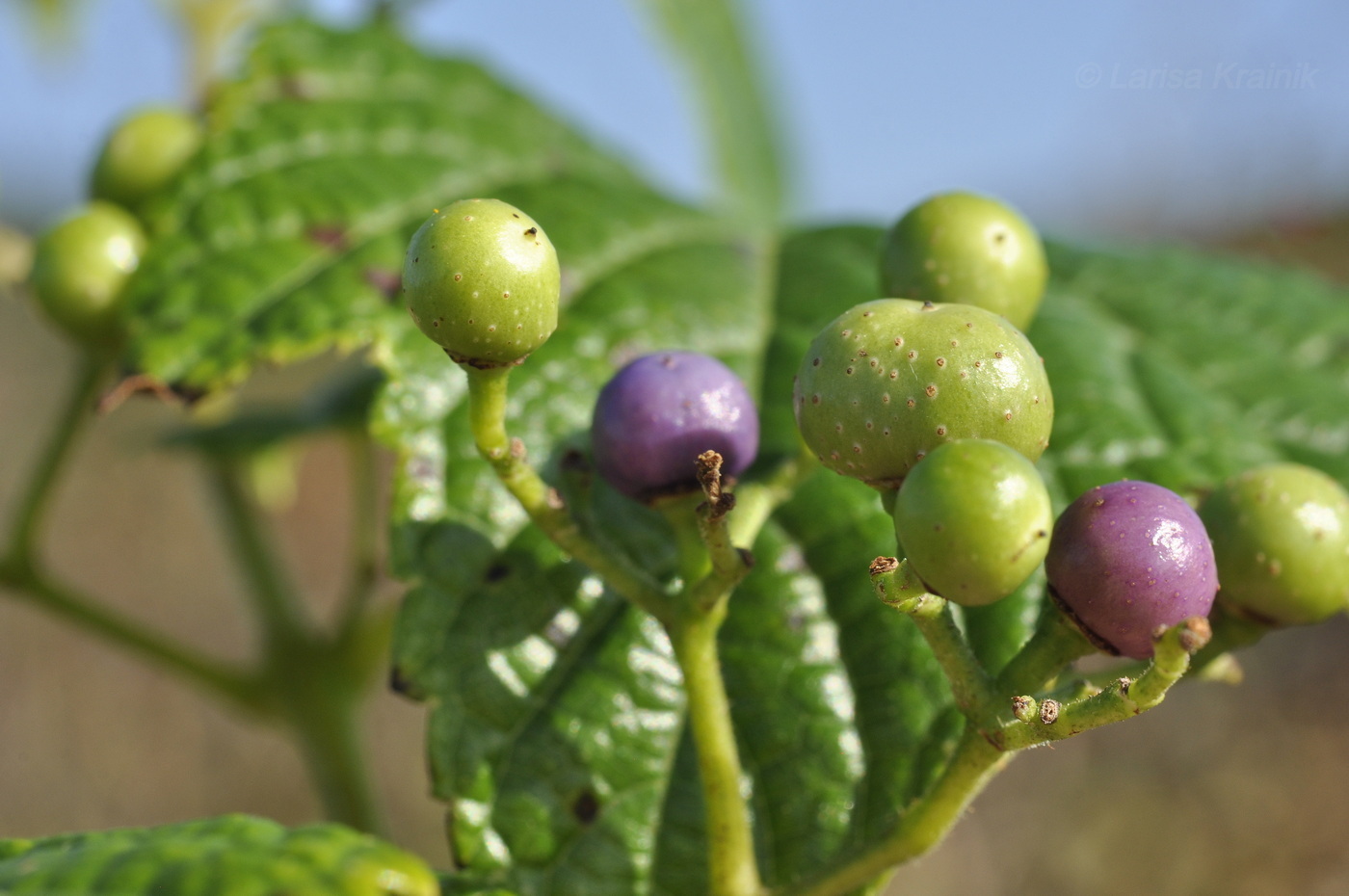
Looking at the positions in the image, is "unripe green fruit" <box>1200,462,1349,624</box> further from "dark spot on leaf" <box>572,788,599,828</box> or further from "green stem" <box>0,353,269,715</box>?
"green stem" <box>0,353,269,715</box>

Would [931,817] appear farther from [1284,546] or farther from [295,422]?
[295,422]

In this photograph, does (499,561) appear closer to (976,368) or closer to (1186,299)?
(976,368)

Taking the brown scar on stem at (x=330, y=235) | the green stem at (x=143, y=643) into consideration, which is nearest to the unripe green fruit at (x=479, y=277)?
the brown scar on stem at (x=330, y=235)

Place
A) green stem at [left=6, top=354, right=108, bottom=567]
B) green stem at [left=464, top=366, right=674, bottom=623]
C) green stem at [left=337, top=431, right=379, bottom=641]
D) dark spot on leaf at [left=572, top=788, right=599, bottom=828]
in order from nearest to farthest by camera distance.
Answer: green stem at [left=464, top=366, right=674, bottom=623], dark spot on leaf at [left=572, top=788, right=599, bottom=828], green stem at [left=6, top=354, right=108, bottom=567], green stem at [left=337, top=431, right=379, bottom=641]

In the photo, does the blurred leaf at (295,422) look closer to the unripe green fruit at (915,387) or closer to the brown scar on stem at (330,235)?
the brown scar on stem at (330,235)

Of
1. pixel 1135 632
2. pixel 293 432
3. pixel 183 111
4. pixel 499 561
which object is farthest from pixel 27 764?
pixel 1135 632

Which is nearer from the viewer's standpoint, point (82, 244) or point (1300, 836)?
point (82, 244)

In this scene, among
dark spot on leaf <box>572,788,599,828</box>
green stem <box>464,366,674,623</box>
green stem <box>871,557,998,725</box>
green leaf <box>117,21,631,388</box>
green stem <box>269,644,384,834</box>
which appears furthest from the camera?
green stem <box>269,644,384,834</box>

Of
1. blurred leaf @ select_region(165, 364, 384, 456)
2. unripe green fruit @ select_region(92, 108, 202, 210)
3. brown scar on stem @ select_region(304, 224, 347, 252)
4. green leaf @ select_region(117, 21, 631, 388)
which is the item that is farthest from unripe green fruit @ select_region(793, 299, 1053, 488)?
blurred leaf @ select_region(165, 364, 384, 456)

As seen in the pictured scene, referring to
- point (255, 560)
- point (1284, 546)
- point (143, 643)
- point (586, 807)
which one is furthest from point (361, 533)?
point (1284, 546)
